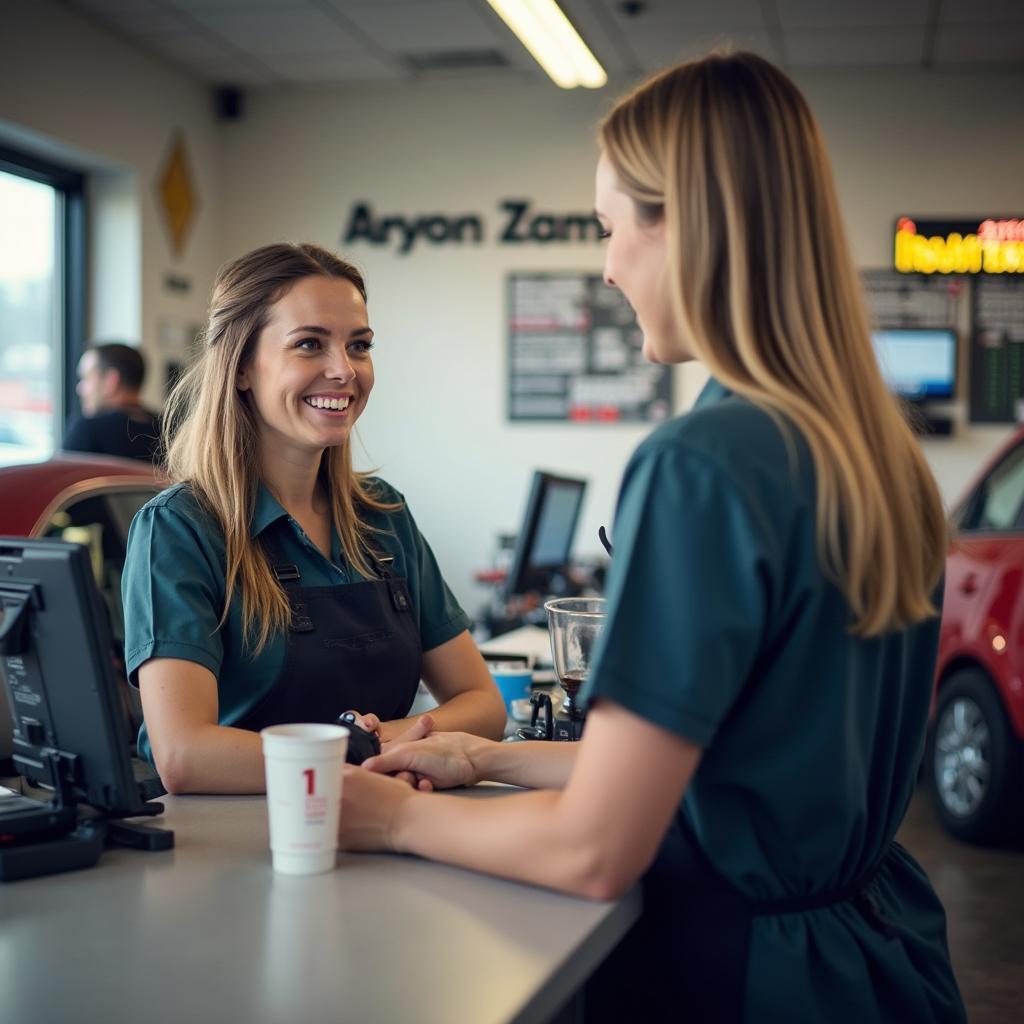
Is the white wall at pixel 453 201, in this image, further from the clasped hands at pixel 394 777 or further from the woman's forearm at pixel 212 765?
the clasped hands at pixel 394 777

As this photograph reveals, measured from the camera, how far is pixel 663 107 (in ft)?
3.90

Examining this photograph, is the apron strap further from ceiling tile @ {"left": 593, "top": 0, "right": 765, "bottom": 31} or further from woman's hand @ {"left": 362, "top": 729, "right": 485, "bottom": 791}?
ceiling tile @ {"left": 593, "top": 0, "right": 765, "bottom": 31}

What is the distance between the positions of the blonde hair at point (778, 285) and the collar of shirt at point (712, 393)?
4 centimetres

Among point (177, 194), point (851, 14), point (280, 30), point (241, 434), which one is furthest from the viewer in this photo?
point (177, 194)

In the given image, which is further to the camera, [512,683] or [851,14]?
[851,14]

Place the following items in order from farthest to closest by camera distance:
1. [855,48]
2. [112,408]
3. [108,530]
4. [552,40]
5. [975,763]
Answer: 1. [855,48]
2. [552,40]
3. [112,408]
4. [975,763]
5. [108,530]

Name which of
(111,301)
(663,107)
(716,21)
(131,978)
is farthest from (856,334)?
(111,301)

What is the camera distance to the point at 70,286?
6449mm

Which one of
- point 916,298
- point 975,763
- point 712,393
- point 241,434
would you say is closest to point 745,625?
point 712,393

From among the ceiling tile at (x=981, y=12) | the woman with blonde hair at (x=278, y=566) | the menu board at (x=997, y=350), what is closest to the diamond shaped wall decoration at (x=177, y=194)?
the ceiling tile at (x=981, y=12)

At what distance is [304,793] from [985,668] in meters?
3.45

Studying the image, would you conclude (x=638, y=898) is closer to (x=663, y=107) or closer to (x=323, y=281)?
(x=663, y=107)

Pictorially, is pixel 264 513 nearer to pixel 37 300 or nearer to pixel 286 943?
pixel 286 943

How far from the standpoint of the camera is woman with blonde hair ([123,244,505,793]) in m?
1.76
